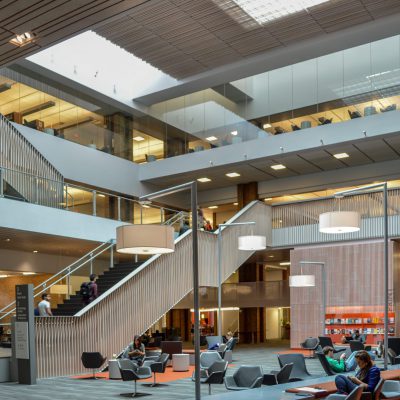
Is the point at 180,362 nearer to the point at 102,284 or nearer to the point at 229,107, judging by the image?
the point at 102,284

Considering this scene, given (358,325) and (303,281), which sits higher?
(303,281)

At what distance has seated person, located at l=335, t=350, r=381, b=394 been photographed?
855 centimetres

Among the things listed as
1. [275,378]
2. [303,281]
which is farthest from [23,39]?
[303,281]

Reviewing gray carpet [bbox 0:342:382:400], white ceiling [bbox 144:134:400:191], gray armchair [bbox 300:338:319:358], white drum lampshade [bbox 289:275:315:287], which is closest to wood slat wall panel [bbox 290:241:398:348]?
gray armchair [bbox 300:338:319:358]

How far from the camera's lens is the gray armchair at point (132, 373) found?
12781 millimetres

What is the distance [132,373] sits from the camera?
12.8 metres

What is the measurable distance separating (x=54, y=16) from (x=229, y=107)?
20.4 meters

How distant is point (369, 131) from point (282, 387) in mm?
16353

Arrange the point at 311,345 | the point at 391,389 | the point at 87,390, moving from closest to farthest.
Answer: the point at 391,389, the point at 87,390, the point at 311,345

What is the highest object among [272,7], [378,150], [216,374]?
[272,7]

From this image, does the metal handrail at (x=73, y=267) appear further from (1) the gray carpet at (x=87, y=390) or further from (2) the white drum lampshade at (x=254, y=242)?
(2) the white drum lampshade at (x=254, y=242)

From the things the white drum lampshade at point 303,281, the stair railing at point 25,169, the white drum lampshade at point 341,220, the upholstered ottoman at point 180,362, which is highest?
the stair railing at point 25,169

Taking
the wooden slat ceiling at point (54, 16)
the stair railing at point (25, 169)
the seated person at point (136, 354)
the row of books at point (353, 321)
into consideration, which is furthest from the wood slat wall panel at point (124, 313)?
the wooden slat ceiling at point (54, 16)

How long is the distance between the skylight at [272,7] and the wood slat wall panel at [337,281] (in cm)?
874
